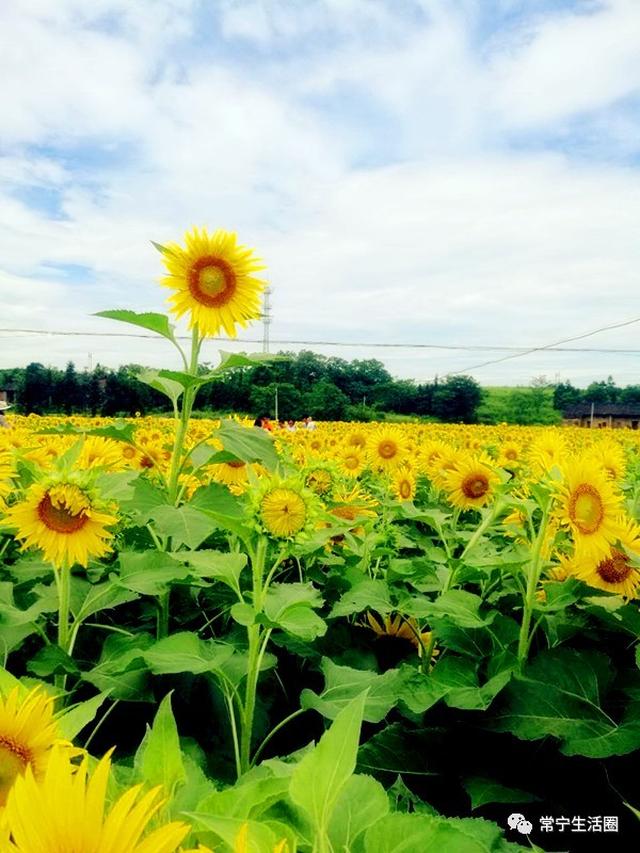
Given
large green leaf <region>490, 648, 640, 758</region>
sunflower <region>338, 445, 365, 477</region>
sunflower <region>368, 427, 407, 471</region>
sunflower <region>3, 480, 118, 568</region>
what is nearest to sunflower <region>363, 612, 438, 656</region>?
large green leaf <region>490, 648, 640, 758</region>

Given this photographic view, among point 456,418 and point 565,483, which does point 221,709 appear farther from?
point 456,418

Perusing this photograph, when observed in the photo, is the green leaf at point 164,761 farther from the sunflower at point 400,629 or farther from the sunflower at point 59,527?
the sunflower at point 400,629

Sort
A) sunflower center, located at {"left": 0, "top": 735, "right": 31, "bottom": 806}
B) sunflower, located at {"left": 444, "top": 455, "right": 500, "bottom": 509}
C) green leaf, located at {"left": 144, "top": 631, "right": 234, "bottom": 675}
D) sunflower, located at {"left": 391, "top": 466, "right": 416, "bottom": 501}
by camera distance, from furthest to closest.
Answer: sunflower, located at {"left": 391, "top": 466, "right": 416, "bottom": 501}, sunflower, located at {"left": 444, "top": 455, "right": 500, "bottom": 509}, green leaf, located at {"left": 144, "top": 631, "right": 234, "bottom": 675}, sunflower center, located at {"left": 0, "top": 735, "right": 31, "bottom": 806}

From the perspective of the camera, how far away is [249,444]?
2057 mm

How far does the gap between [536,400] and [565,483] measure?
50371mm

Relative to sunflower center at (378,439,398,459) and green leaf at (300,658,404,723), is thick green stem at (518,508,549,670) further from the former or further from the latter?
sunflower center at (378,439,398,459)

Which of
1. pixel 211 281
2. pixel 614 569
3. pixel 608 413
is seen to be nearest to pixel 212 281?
pixel 211 281

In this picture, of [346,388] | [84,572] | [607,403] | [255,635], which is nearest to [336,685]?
[255,635]

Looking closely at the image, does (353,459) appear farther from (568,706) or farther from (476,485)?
(568,706)

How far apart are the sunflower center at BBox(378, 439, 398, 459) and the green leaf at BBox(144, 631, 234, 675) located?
329 cm

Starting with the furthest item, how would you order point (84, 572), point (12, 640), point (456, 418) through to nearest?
point (456, 418), point (84, 572), point (12, 640)

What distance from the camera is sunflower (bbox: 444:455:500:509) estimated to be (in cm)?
296

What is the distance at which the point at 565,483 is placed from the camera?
5.76 feet

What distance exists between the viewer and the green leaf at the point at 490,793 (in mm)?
1391
